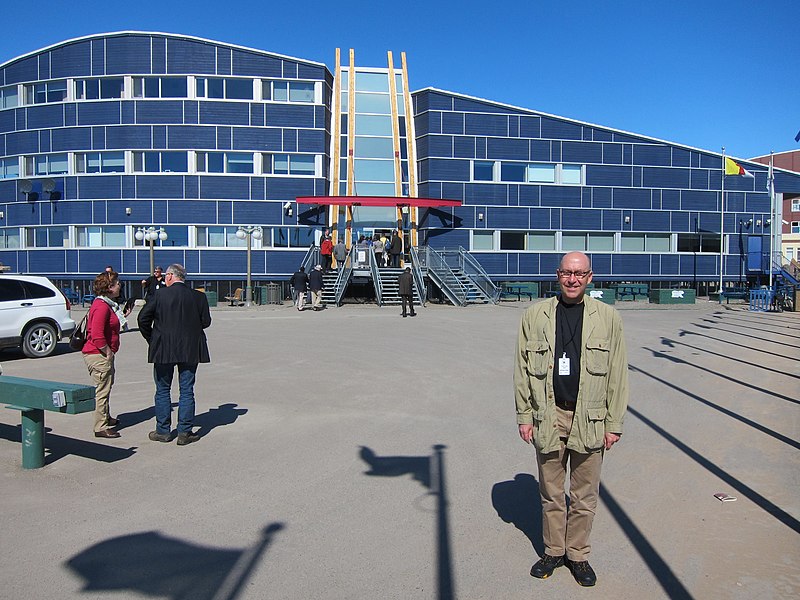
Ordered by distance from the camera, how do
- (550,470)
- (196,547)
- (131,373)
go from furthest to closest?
1. (131,373)
2. (196,547)
3. (550,470)

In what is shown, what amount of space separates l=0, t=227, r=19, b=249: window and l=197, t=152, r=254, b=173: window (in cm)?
1071

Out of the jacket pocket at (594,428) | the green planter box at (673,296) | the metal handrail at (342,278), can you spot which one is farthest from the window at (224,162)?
the jacket pocket at (594,428)

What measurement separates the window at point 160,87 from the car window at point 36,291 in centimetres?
→ 2350

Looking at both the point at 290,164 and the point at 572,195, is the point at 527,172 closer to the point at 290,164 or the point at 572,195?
the point at 572,195

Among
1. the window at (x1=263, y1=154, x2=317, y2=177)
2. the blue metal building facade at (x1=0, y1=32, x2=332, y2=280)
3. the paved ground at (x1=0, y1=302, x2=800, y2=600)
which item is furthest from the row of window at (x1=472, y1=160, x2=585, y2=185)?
the paved ground at (x1=0, y1=302, x2=800, y2=600)

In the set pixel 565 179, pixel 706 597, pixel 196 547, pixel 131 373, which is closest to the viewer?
pixel 706 597

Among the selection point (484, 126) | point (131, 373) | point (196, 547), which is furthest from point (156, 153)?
point (196, 547)

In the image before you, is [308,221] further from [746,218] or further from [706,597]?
[706,597]

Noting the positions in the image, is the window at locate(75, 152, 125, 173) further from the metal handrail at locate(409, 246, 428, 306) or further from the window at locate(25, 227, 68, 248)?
the metal handrail at locate(409, 246, 428, 306)

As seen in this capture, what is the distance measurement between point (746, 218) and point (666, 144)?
20.9 ft

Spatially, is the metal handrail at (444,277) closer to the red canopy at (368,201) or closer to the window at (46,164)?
the red canopy at (368,201)

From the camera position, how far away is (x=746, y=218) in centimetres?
4141

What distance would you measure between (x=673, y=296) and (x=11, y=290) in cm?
2858

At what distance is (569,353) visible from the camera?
4477 millimetres
